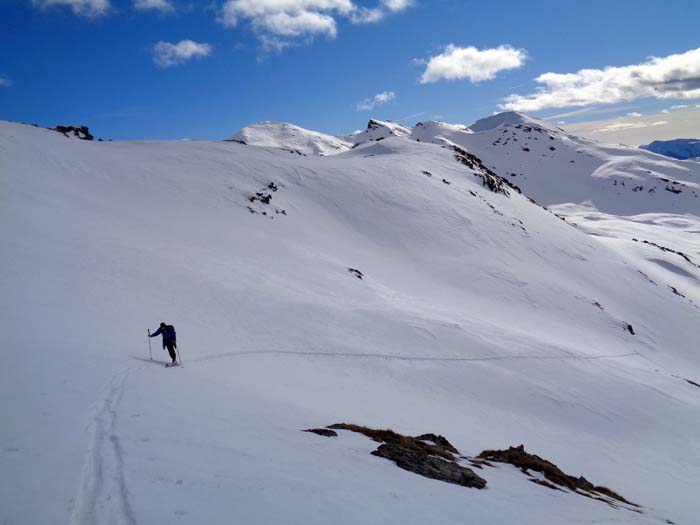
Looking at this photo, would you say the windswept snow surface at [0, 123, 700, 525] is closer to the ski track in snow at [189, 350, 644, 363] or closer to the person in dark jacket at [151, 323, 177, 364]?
the ski track in snow at [189, 350, 644, 363]

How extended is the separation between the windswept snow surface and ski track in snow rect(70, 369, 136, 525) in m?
0.04

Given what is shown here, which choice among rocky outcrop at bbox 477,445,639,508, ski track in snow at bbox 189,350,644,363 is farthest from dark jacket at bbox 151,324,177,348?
rocky outcrop at bbox 477,445,639,508

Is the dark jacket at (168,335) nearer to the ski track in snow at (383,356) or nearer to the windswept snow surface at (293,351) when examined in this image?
the windswept snow surface at (293,351)

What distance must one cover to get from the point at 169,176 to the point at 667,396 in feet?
172

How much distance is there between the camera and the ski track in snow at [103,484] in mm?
6578

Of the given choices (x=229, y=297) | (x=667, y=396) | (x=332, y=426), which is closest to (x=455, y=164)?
(x=667, y=396)

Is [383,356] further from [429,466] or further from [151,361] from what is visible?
[429,466]

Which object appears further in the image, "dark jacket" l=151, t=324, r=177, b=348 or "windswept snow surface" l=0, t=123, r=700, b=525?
"dark jacket" l=151, t=324, r=177, b=348

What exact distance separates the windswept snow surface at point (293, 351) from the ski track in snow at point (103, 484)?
0.04 meters

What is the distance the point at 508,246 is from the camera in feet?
218

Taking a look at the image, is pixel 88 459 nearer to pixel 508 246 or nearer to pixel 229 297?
pixel 229 297

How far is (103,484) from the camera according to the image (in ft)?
24.1

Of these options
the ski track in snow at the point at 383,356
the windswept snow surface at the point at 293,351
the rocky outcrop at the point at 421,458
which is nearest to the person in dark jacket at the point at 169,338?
the windswept snow surface at the point at 293,351

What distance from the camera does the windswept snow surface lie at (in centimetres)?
858
